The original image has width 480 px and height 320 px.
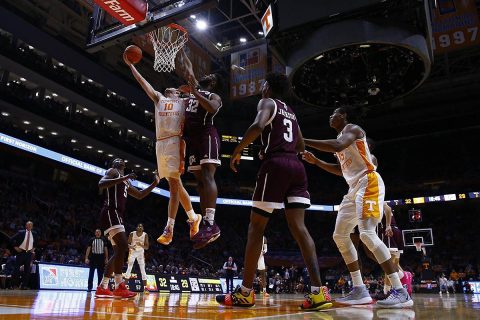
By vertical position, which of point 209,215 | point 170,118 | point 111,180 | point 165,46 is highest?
point 165,46

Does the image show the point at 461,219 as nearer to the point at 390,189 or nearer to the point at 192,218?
the point at 390,189

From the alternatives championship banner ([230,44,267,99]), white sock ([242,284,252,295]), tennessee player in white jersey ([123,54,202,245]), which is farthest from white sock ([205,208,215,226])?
championship banner ([230,44,267,99])

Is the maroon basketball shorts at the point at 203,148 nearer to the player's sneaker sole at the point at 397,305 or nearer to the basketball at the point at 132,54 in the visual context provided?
the basketball at the point at 132,54

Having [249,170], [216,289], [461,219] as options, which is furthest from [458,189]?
[216,289]

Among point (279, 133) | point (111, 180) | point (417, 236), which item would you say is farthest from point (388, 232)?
point (417, 236)

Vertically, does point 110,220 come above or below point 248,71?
below

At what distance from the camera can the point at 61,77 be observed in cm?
2081

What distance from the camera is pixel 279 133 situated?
404 centimetres

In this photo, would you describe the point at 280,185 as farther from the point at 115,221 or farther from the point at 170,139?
the point at 115,221

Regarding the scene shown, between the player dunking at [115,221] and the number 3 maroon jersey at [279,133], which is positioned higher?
the number 3 maroon jersey at [279,133]

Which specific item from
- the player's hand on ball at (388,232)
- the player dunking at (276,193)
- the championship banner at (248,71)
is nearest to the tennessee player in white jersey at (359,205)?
the player dunking at (276,193)

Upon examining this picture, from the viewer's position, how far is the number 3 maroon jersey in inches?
157

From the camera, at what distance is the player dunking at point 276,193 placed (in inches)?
148

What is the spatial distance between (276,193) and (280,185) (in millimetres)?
86
